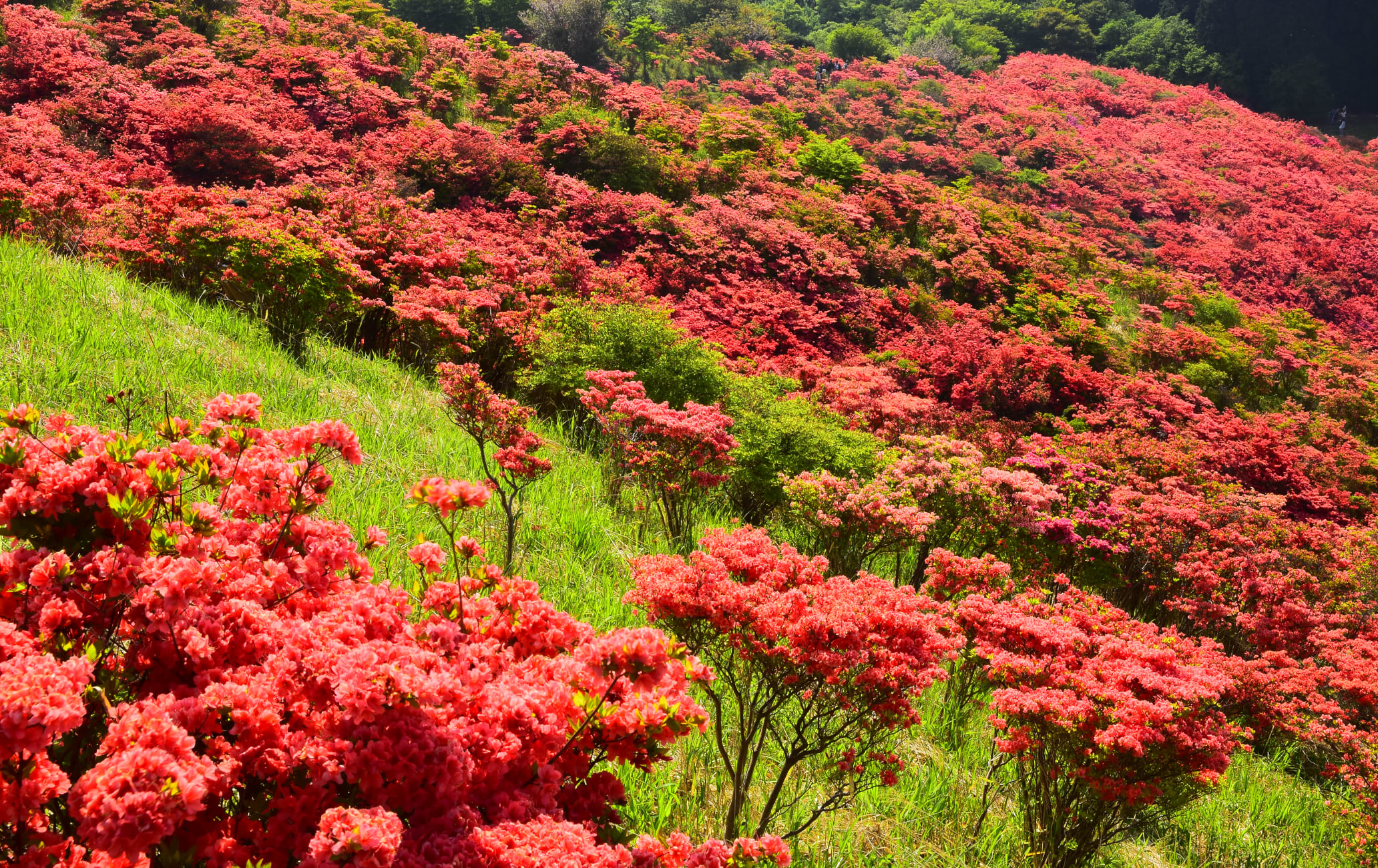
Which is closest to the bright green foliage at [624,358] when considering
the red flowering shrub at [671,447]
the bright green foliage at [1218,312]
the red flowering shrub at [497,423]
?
the red flowering shrub at [671,447]

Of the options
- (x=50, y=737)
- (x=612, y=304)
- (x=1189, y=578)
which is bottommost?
(x=1189, y=578)

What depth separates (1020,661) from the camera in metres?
3.79

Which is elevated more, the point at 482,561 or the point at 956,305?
the point at 956,305

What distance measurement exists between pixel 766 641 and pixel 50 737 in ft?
7.76

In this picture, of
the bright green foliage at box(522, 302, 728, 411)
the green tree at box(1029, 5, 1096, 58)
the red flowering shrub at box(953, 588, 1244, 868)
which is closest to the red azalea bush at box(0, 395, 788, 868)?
the red flowering shrub at box(953, 588, 1244, 868)

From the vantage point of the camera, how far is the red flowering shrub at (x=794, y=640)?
3043 mm

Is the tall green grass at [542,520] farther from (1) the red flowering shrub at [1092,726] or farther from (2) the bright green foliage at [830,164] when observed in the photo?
(2) the bright green foliage at [830,164]

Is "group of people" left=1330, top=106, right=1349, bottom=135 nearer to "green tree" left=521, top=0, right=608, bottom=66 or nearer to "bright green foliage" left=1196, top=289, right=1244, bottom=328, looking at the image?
"bright green foliage" left=1196, top=289, right=1244, bottom=328

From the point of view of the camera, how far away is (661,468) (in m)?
5.97

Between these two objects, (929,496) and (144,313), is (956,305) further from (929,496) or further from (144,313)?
(144,313)

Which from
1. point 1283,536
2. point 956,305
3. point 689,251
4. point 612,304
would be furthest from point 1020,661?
point 956,305

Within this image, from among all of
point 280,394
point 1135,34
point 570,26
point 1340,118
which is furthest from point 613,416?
point 1135,34

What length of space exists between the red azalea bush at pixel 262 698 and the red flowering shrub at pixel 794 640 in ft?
2.83

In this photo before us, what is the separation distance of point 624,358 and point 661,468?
289 centimetres
